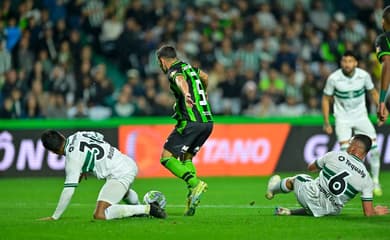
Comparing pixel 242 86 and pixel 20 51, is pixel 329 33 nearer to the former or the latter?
pixel 242 86

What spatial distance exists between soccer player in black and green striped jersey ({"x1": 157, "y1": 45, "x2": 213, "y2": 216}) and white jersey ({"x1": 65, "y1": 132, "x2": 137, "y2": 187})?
66 cm

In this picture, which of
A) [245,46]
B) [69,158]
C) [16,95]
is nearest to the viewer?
[69,158]

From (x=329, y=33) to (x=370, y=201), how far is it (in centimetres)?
1482

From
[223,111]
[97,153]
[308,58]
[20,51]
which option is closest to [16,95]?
[20,51]

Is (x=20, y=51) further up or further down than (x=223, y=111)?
further up

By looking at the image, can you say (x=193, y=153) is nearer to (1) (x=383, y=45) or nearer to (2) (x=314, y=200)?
(2) (x=314, y=200)

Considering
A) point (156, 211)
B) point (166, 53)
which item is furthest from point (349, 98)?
point (156, 211)

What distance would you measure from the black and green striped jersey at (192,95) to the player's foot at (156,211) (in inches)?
52.6

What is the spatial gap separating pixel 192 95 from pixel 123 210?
1.81m

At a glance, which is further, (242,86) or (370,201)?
(242,86)

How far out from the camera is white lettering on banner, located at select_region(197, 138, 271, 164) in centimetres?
2064

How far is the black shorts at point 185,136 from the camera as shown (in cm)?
1237

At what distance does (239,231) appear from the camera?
34.0ft

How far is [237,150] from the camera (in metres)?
20.8
